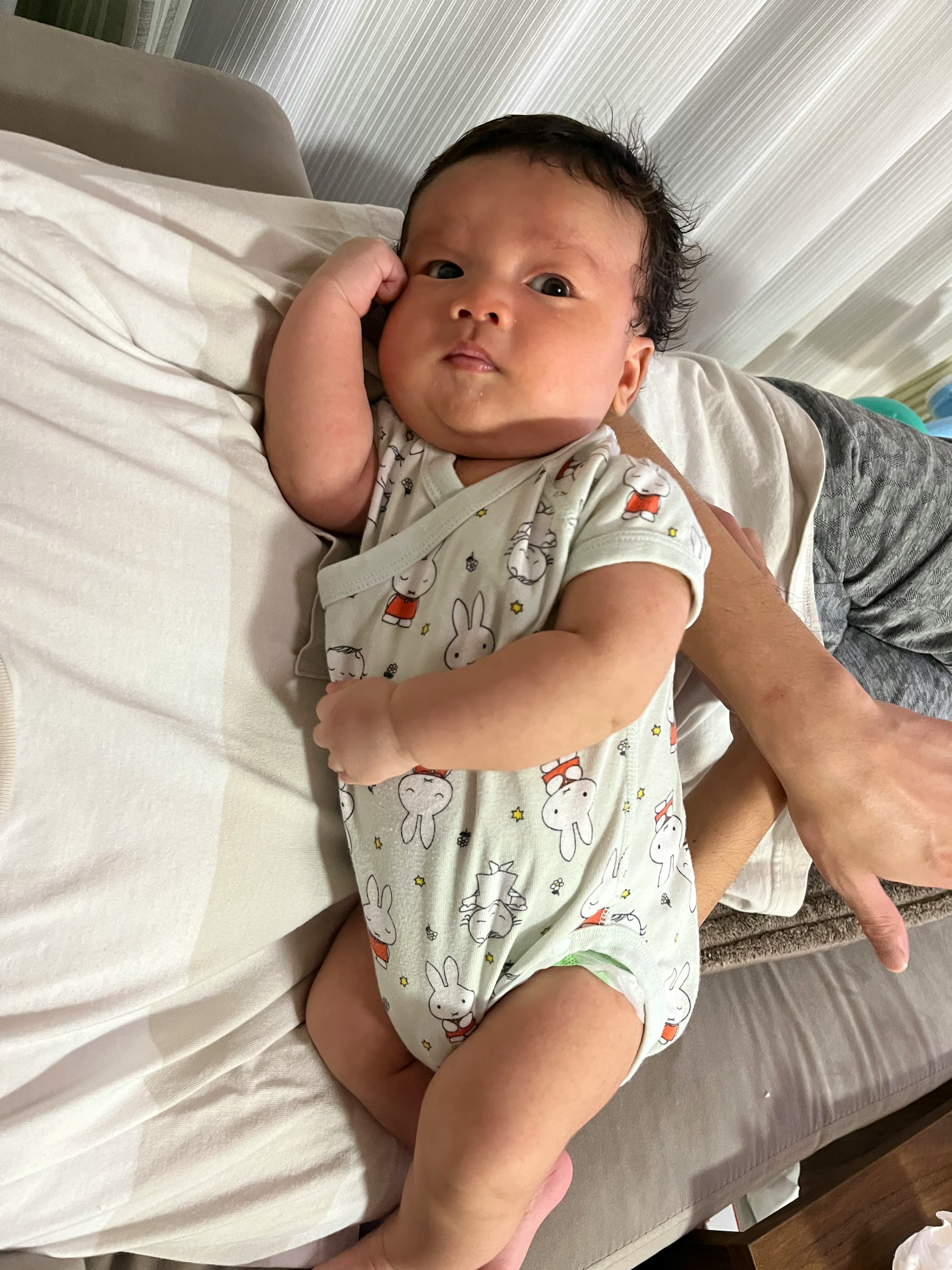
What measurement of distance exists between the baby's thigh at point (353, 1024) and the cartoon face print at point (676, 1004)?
0.26m

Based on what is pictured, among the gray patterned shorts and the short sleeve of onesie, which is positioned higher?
the short sleeve of onesie

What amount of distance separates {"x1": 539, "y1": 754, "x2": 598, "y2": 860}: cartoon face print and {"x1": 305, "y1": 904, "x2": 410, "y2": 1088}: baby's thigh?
0.25 metres

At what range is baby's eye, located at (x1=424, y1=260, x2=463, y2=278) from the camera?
2.81 ft

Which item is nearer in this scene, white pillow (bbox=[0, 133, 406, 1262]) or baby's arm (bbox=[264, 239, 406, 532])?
white pillow (bbox=[0, 133, 406, 1262])

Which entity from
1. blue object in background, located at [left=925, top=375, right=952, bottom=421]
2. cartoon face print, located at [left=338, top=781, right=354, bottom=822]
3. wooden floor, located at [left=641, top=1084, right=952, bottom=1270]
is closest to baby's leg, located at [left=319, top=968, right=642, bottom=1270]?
cartoon face print, located at [left=338, top=781, right=354, bottom=822]

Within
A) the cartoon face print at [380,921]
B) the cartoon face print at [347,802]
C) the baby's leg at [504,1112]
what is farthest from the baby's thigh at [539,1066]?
the cartoon face print at [347,802]

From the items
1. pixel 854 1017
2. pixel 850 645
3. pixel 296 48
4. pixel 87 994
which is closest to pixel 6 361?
pixel 87 994

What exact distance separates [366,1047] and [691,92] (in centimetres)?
148

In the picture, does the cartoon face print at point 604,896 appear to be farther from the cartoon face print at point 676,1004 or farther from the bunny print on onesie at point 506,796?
the cartoon face print at point 676,1004

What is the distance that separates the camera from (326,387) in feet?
2.64

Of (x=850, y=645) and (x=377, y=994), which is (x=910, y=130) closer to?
(x=850, y=645)

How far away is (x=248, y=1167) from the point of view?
0.76m

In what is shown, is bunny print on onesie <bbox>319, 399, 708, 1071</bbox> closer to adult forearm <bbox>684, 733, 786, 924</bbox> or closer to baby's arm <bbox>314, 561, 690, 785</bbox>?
baby's arm <bbox>314, 561, 690, 785</bbox>

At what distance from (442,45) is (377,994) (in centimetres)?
130
